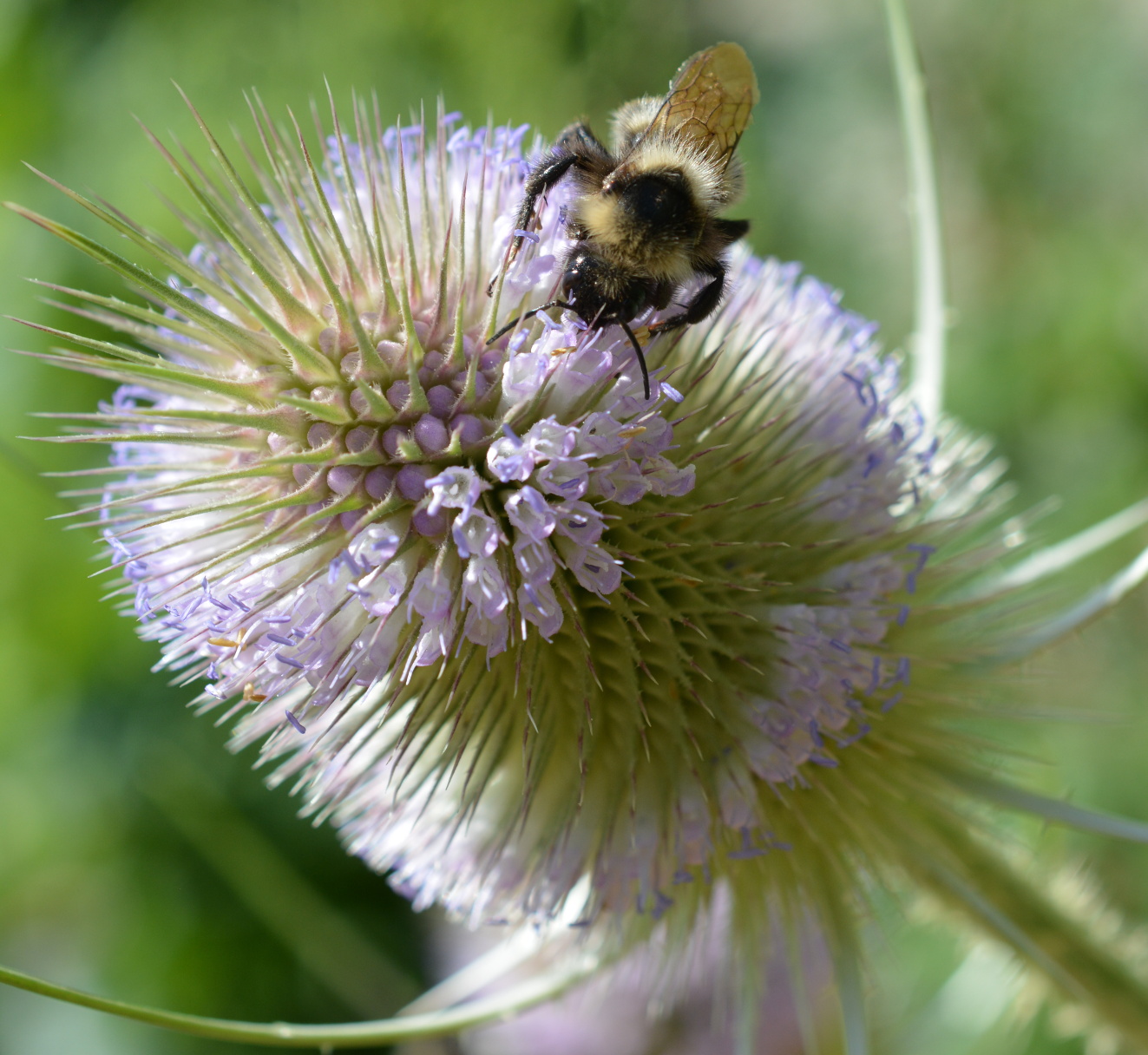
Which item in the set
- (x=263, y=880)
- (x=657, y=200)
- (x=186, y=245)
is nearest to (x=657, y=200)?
(x=657, y=200)

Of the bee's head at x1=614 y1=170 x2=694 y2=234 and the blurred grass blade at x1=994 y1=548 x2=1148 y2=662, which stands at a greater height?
the bee's head at x1=614 y1=170 x2=694 y2=234

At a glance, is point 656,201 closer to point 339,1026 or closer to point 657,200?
point 657,200

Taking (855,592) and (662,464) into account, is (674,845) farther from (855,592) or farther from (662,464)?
(662,464)

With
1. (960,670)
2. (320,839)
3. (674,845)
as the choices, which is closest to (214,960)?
(320,839)

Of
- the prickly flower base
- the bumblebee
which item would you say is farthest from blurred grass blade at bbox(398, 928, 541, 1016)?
the bumblebee

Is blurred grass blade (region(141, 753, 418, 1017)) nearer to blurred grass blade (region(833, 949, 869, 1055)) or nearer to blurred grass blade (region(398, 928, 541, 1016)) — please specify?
blurred grass blade (region(398, 928, 541, 1016))

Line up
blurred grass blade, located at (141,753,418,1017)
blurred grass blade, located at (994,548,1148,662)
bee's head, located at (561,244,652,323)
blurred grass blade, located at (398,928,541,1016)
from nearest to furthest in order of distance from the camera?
bee's head, located at (561,244,652,323) → blurred grass blade, located at (994,548,1148,662) → blurred grass blade, located at (398,928,541,1016) → blurred grass blade, located at (141,753,418,1017)

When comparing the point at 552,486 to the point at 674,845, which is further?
the point at 674,845
